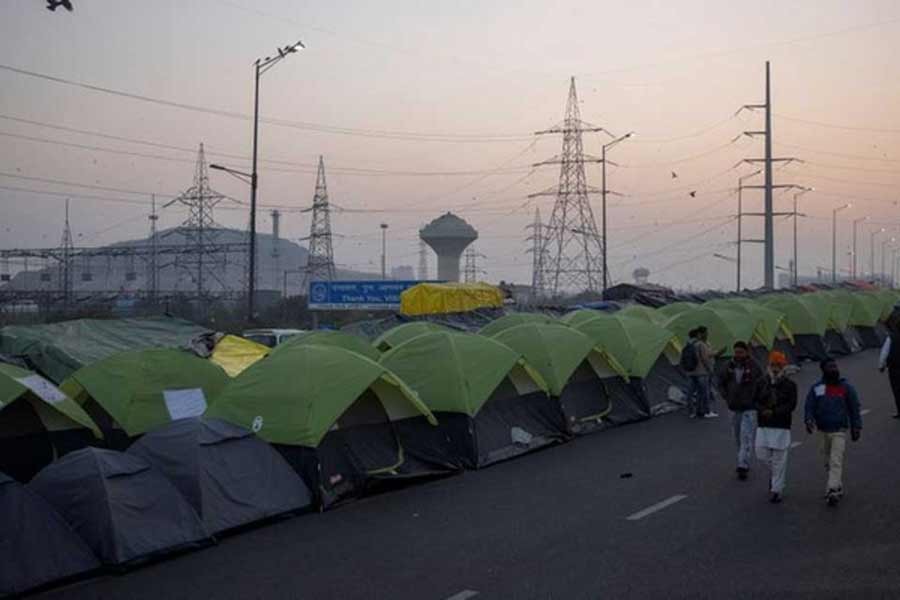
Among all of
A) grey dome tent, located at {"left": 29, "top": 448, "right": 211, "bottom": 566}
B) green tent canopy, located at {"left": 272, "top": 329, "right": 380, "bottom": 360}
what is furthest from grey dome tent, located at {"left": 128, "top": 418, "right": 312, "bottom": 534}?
green tent canopy, located at {"left": 272, "top": 329, "right": 380, "bottom": 360}

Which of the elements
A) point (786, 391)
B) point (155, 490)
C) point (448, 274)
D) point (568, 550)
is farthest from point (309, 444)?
point (448, 274)

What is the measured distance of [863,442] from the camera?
605 inches

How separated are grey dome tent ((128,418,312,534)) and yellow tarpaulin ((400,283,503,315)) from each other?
2427cm

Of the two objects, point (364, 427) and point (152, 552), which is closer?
point (152, 552)

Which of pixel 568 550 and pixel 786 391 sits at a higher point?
pixel 786 391

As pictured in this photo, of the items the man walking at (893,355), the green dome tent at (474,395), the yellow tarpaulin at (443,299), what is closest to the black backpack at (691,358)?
the man walking at (893,355)

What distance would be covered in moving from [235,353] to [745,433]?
11196mm

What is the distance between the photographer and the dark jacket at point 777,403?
11.4m

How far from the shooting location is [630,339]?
20516mm

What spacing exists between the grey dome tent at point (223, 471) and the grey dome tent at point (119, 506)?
10.5 inches

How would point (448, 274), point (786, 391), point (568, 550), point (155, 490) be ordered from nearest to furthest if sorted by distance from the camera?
point (568, 550) → point (155, 490) → point (786, 391) → point (448, 274)

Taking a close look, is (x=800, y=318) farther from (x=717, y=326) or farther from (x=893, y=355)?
(x=893, y=355)

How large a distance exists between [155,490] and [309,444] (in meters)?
2.27

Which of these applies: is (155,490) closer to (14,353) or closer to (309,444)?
(309,444)
